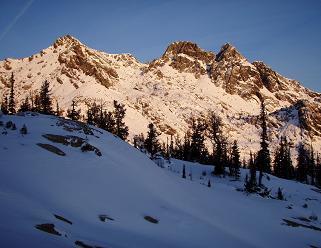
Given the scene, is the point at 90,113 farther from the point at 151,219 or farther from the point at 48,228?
the point at 48,228

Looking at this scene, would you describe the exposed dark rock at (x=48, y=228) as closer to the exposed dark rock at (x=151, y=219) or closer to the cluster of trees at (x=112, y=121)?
the exposed dark rock at (x=151, y=219)

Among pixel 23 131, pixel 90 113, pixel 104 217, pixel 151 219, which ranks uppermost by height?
pixel 90 113

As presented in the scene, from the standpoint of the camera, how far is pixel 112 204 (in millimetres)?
21594

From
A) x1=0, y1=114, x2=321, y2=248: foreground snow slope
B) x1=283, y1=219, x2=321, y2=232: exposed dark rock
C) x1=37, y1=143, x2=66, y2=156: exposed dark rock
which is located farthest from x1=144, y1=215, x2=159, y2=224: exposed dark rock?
x1=283, y1=219, x2=321, y2=232: exposed dark rock

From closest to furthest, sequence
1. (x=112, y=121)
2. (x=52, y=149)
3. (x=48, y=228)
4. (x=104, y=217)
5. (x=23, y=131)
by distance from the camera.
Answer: (x=48, y=228) → (x=104, y=217) → (x=52, y=149) → (x=23, y=131) → (x=112, y=121)

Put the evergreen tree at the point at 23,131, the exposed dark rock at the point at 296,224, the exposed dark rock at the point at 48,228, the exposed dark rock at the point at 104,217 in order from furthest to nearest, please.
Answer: the exposed dark rock at the point at 296,224 → the evergreen tree at the point at 23,131 → the exposed dark rock at the point at 104,217 → the exposed dark rock at the point at 48,228

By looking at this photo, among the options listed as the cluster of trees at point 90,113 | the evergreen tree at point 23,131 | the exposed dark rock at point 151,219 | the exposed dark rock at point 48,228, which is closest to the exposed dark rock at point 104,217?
the exposed dark rock at point 151,219

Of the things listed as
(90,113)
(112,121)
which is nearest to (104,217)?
(112,121)

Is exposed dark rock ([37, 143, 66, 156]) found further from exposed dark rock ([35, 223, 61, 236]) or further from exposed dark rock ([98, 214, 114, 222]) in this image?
exposed dark rock ([35, 223, 61, 236])

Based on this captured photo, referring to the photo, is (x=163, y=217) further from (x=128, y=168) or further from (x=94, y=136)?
(x=94, y=136)

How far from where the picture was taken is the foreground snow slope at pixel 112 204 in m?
14.9

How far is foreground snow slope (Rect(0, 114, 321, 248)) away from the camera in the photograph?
14.9 metres

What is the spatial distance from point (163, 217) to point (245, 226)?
Result: 706cm

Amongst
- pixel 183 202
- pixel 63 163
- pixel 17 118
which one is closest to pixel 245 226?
pixel 183 202
